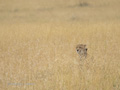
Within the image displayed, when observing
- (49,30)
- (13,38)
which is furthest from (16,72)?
(49,30)

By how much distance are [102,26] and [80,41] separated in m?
2.71

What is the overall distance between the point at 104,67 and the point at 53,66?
102cm

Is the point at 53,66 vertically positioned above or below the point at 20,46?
below

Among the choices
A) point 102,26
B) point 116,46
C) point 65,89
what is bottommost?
point 65,89

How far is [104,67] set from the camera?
4.23m

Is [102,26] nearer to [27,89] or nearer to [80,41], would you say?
[80,41]

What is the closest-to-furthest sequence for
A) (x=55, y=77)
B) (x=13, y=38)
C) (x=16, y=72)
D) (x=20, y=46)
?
1. (x=55, y=77)
2. (x=16, y=72)
3. (x=20, y=46)
4. (x=13, y=38)

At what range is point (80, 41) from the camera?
7129mm

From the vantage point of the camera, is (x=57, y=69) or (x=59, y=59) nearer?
(x=57, y=69)

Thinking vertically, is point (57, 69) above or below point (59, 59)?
below

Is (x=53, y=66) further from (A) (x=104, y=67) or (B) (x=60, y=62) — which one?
(A) (x=104, y=67)

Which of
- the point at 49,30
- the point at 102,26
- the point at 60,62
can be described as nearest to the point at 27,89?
the point at 60,62

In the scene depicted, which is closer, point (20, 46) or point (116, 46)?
point (116, 46)

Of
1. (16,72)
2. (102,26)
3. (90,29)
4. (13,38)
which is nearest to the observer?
(16,72)
